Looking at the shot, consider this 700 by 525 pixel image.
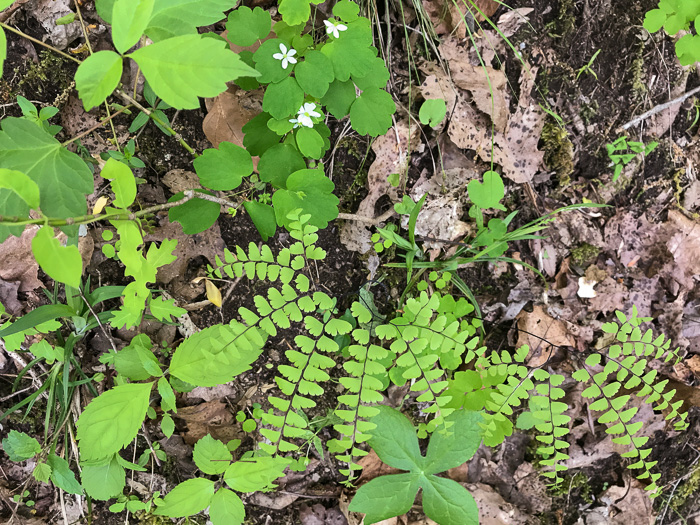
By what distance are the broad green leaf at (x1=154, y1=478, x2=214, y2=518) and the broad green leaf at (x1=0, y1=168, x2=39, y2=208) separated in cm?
150

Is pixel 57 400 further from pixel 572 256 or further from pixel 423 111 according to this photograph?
pixel 572 256

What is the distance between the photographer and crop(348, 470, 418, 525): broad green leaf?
217 cm

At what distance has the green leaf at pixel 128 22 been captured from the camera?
44.6 inches

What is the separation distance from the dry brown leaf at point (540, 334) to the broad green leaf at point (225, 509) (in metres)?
1.69

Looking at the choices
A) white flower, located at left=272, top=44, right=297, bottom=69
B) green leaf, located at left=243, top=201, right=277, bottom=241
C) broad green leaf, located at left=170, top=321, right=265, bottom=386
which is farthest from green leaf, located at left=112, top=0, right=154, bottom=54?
broad green leaf, located at left=170, top=321, right=265, bottom=386

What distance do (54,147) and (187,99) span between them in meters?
0.67

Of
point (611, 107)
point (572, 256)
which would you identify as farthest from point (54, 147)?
point (611, 107)

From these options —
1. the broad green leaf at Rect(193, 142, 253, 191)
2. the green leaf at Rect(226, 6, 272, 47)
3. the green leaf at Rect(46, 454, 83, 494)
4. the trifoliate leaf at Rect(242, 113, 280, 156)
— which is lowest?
the green leaf at Rect(46, 454, 83, 494)

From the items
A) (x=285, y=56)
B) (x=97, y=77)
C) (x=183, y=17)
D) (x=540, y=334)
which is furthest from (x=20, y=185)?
(x=540, y=334)

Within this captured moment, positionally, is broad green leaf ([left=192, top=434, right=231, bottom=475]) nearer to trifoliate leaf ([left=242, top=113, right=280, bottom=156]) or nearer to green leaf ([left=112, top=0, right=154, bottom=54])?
trifoliate leaf ([left=242, top=113, right=280, bottom=156])

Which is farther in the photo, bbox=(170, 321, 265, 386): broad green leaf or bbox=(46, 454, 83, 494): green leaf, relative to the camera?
bbox=(46, 454, 83, 494): green leaf

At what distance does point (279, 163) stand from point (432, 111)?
0.89 metres

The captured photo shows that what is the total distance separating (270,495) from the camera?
2506 millimetres

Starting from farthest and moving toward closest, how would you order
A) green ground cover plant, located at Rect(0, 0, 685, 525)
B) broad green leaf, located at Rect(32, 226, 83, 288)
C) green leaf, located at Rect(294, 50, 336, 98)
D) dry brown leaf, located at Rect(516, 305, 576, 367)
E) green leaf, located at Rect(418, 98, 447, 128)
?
dry brown leaf, located at Rect(516, 305, 576, 367) → green leaf, located at Rect(418, 98, 447, 128) → green leaf, located at Rect(294, 50, 336, 98) → green ground cover plant, located at Rect(0, 0, 685, 525) → broad green leaf, located at Rect(32, 226, 83, 288)
